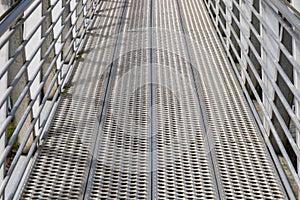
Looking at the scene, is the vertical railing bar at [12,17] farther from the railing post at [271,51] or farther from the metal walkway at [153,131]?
the railing post at [271,51]

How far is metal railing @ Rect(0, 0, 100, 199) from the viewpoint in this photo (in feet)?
9.14

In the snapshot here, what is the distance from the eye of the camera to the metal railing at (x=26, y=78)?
2.79 metres

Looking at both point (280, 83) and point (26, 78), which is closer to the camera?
point (26, 78)

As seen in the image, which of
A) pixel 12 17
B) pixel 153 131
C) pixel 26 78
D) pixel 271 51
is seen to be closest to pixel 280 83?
pixel 271 51

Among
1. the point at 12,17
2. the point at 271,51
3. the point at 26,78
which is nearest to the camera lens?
the point at 12,17

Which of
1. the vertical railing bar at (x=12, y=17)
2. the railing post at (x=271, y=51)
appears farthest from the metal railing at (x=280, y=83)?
the vertical railing bar at (x=12, y=17)

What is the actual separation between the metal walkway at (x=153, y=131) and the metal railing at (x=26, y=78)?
0.13 meters

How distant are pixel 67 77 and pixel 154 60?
86 cm

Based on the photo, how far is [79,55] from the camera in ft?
17.9

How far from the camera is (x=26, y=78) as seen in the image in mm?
3549

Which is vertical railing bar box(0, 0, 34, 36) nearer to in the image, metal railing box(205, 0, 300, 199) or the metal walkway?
the metal walkway

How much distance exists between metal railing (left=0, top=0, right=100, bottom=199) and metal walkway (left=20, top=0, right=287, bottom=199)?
13cm

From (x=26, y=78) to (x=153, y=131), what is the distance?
0.93 metres

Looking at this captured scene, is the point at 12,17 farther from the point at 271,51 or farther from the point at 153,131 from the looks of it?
the point at 271,51
